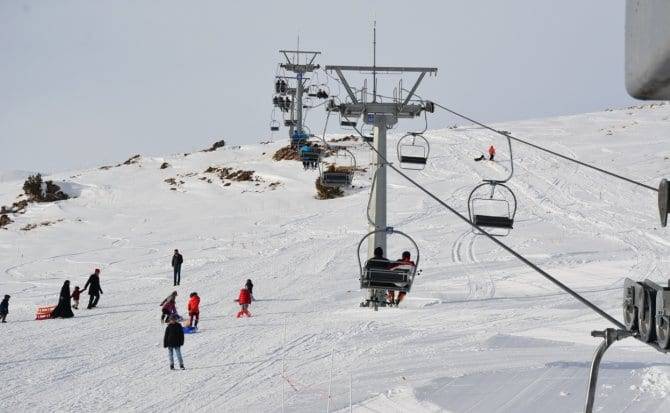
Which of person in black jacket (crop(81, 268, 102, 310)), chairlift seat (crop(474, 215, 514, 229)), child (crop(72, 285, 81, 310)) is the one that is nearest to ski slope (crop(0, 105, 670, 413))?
person in black jacket (crop(81, 268, 102, 310))

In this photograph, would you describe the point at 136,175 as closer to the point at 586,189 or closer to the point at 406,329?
the point at 586,189

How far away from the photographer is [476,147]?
53312 mm

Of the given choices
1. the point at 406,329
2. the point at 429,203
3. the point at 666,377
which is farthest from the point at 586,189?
the point at 666,377

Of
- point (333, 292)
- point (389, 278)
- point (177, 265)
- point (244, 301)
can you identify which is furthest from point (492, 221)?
point (177, 265)

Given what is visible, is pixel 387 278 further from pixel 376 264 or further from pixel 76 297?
pixel 76 297

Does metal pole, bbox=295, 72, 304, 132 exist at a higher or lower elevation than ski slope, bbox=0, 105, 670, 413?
higher

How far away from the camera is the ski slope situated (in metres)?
11.5

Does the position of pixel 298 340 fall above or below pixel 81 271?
above

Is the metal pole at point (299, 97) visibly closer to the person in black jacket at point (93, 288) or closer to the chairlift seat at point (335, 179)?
the chairlift seat at point (335, 179)

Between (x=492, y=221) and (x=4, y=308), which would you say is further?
(x=4, y=308)

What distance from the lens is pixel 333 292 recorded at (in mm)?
22641

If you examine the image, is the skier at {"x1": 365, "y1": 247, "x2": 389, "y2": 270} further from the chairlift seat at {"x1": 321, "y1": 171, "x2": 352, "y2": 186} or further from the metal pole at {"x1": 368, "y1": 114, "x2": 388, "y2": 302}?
the chairlift seat at {"x1": 321, "y1": 171, "x2": 352, "y2": 186}

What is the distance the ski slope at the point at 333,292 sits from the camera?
1151cm

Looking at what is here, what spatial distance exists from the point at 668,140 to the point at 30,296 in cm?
4129
